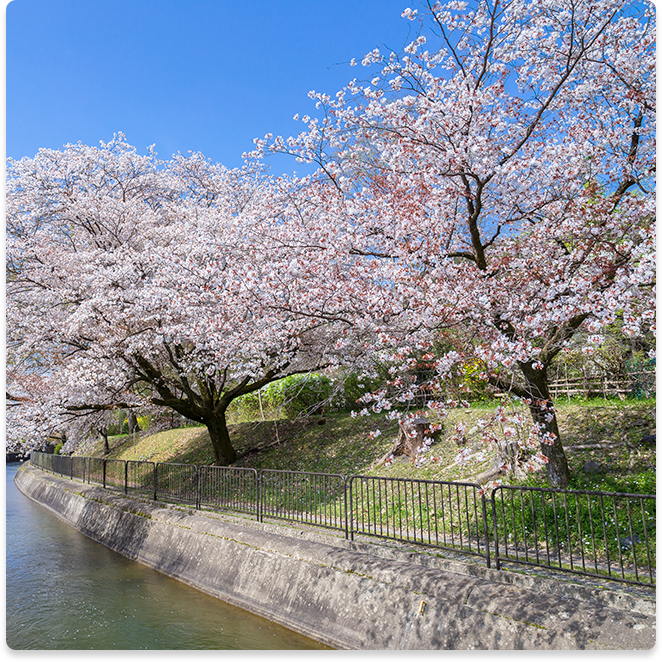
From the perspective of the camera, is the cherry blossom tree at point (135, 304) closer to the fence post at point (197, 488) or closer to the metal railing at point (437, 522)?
the fence post at point (197, 488)

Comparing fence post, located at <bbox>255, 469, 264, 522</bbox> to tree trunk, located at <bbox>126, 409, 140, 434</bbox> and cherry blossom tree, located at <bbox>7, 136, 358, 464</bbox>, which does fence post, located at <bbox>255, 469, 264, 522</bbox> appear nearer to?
cherry blossom tree, located at <bbox>7, 136, 358, 464</bbox>

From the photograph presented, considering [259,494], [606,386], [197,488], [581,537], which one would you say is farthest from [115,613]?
[606,386]

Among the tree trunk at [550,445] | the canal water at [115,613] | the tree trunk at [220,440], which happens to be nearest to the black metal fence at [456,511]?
the tree trunk at [550,445]

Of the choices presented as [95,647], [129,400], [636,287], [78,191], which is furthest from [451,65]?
[78,191]

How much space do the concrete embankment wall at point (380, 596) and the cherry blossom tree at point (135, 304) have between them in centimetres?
395

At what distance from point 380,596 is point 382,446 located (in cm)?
810

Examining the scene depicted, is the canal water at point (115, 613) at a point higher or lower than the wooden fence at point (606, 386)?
lower

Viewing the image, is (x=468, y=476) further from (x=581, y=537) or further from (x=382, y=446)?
(x=581, y=537)

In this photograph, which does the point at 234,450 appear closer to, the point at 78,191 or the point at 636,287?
the point at 78,191

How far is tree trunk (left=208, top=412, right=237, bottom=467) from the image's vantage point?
16.3 meters

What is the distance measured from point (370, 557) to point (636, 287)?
458 centimetres

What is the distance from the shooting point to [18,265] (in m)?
16.1

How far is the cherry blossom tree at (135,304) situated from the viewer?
1089cm

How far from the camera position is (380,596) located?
19.8 ft
